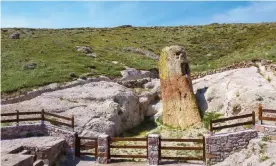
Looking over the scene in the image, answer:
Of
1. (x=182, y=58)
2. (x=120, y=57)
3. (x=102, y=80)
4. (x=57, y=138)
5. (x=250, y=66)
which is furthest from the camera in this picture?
(x=120, y=57)

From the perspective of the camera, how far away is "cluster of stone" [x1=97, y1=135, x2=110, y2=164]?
2692cm

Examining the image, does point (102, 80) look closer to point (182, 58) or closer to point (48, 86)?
point (48, 86)

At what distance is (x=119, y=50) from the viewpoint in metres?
68.5

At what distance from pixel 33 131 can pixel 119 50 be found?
39996mm

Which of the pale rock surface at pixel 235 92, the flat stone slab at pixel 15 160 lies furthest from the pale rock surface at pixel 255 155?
the flat stone slab at pixel 15 160

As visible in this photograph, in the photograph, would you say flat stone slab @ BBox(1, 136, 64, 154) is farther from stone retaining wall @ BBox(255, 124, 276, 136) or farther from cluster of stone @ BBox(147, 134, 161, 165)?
stone retaining wall @ BBox(255, 124, 276, 136)

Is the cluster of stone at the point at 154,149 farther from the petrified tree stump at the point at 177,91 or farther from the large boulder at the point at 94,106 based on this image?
the petrified tree stump at the point at 177,91

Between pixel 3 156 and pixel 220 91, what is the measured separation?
753 inches

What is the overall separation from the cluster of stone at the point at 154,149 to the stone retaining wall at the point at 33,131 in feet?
20.9

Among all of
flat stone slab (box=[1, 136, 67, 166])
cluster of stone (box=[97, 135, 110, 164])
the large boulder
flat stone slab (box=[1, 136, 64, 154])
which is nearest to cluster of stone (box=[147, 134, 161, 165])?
cluster of stone (box=[97, 135, 110, 164])

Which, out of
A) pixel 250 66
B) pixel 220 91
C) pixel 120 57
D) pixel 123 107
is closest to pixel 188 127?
pixel 220 91

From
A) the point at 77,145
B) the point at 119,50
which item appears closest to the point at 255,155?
the point at 77,145

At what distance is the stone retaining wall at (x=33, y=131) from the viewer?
29.2 meters

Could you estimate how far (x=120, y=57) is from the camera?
2279 inches
